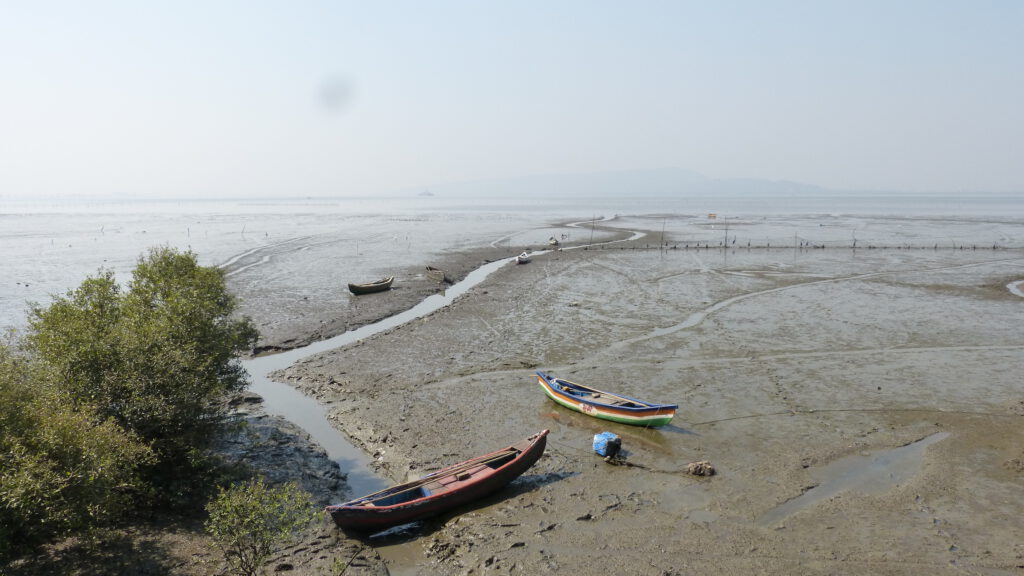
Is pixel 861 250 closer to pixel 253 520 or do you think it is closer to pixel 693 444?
pixel 693 444

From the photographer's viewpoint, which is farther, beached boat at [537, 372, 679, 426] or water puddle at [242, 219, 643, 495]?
beached boat at [537, 372, 679, 426]

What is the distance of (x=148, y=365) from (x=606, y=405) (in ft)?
46.8

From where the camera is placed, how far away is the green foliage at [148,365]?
14.9 m

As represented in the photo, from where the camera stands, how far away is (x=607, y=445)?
18094 millimetres

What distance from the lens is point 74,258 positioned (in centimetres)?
6656

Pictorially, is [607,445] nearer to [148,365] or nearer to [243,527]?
[243,527]

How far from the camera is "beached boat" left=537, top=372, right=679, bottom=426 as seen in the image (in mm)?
20062

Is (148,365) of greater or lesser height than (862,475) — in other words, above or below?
above

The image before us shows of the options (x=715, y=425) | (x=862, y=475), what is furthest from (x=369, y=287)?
(x=862, y=475)

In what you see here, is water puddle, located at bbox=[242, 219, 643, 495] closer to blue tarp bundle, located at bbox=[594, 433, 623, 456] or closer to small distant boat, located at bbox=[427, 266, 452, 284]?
blue tarp bundle, located at bbox=[594, 433, 623, 456]

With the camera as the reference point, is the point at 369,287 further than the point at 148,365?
Yes

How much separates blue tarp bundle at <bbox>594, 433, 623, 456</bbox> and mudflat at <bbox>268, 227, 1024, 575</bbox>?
1.93ft

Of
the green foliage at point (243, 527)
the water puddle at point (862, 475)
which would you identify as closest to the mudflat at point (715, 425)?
the water puddle at point (862, 475)

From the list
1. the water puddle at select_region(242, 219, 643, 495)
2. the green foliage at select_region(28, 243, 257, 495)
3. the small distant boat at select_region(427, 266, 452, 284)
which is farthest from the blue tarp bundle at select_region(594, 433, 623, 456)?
the small distant boat at select_region(427, 266, 452, 284)
